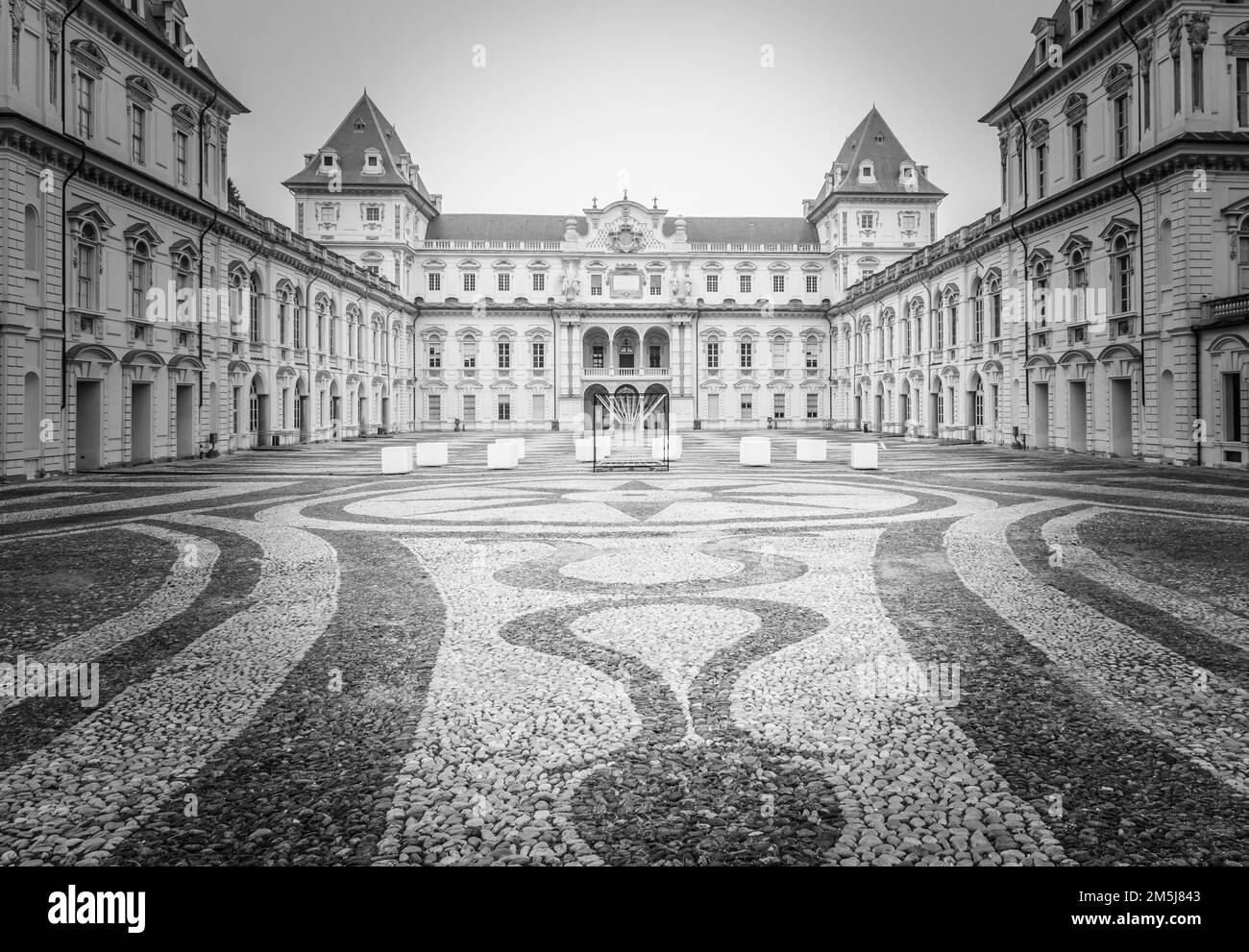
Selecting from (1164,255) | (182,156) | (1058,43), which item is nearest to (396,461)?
(182,156)

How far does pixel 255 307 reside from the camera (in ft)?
120

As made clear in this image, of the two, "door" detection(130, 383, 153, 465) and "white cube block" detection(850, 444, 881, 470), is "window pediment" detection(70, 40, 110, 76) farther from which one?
"white cube block" detection(850, 444, 881, 470)

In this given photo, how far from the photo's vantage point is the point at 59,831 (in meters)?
3.31

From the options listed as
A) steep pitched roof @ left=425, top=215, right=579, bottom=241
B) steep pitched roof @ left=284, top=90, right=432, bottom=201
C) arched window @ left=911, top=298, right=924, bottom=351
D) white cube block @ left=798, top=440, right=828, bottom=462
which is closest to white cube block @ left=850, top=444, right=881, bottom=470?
white cube block @ left=798, top=440, right=828, bottom=462

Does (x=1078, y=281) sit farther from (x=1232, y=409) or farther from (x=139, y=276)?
(x=139, y=276)

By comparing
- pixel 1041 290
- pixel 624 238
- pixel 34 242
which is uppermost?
pixel 624 238

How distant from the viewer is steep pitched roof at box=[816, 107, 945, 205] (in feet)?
218

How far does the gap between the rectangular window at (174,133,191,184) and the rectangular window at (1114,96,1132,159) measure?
1217 inches

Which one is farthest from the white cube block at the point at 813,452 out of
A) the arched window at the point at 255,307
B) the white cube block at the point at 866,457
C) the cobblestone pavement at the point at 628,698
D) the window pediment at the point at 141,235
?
the arched window at the point at 255,307

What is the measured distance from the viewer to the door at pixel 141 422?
1056 inches

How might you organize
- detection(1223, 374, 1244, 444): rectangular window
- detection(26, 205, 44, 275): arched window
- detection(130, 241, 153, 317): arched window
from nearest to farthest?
detection(26, 205, 44, 275): arched window
detection(1223, 374, 1244, 444): rectangular window
detection(130, 241, 153, 317): arched window

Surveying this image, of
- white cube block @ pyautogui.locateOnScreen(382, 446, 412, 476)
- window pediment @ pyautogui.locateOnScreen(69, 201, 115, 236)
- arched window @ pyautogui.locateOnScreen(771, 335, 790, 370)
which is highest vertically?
arched window @ pyautogui.locateOnScreen(771, 335, 790, 370)

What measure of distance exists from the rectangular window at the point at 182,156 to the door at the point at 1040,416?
32.0m

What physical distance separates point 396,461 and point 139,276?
11.8m
